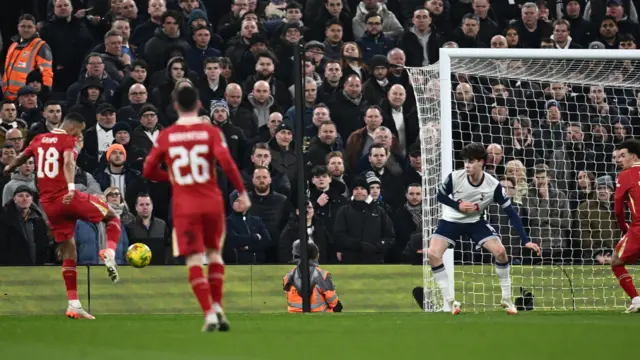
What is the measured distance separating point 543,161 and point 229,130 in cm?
453

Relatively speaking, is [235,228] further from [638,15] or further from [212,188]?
[638,15]

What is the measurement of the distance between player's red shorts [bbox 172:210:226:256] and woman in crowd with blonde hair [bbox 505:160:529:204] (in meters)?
7.29

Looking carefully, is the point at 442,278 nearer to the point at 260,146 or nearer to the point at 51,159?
the point at 260,146

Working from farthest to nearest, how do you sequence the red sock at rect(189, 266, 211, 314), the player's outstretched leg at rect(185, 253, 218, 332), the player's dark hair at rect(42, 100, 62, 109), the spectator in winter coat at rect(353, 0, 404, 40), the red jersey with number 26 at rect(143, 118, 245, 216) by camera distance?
the spectator in winter coat at rect(353, 0, 404, 40)
the player's dark hair at rect(42, 100, 62, 109)
the red jersey with number 26 at rect(143, 118, 245, 216)
the red sock at rect(189, 266, 211, 314)
the player's outstretched leg at rect(185, 253, 218, 332)

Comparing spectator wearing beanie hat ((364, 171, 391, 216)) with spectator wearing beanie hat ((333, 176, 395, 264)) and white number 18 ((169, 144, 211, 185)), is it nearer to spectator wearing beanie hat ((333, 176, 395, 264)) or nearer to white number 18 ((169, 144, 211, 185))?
spectator wearing beanie hat ((333, 176, 395, 264))

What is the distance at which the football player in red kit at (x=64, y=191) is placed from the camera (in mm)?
12125

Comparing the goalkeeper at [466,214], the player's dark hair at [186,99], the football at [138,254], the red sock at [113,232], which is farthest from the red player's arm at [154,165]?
the goalkeeper at [466,214]

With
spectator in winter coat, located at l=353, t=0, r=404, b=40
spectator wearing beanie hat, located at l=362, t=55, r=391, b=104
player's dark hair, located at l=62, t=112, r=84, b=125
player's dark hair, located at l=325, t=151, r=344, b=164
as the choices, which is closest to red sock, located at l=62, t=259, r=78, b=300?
player's dark hair, located at l=62, t=112, r=84, b=125

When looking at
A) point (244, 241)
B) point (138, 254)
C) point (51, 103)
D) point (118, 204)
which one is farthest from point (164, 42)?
point (138, 254)

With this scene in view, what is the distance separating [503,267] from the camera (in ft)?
41.9

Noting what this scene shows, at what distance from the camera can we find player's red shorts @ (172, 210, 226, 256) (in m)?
8.74

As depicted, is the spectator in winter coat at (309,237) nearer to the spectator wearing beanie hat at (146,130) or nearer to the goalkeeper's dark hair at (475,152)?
the spectator wearing beanie hat at (146,130)

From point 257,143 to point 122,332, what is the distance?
22.0ft

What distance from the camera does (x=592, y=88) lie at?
650 inches
